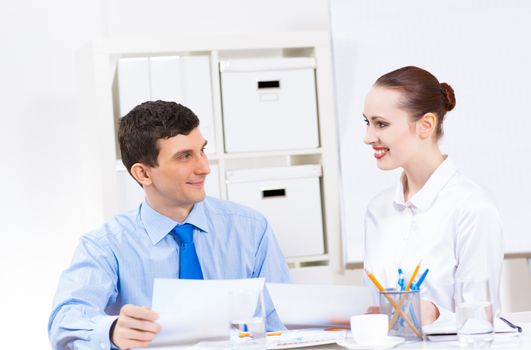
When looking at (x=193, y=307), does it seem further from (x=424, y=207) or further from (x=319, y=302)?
(x=424, y=207)

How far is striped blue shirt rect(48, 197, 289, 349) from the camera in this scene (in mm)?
1924

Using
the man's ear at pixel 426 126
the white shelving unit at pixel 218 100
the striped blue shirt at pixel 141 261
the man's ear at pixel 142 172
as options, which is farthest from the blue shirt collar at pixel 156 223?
the white shelving unit at pixel 218 100

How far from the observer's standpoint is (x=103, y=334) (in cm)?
178

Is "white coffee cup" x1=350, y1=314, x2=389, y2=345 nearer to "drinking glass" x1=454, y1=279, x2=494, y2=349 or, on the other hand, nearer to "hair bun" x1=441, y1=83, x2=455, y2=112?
"drinking glass" x1=454, y1=279, x2=494, y2=349

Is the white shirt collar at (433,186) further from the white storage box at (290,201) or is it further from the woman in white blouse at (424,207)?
the white storage box at (290,201)

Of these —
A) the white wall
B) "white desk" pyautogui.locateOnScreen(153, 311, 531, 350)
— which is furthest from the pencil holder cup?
the white wall

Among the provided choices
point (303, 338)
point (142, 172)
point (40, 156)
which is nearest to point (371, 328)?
point (303, 338)

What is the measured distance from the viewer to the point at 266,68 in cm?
312

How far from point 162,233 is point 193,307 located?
532mm

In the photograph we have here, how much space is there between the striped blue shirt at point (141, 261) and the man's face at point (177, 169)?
0.16 ft

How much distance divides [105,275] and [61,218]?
4.50ft

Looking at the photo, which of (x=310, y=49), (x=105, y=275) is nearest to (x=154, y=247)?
(x=105, y=275)

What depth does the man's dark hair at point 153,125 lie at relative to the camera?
2260mm

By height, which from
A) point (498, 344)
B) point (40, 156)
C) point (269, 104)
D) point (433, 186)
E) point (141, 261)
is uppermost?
point (269, 104)
